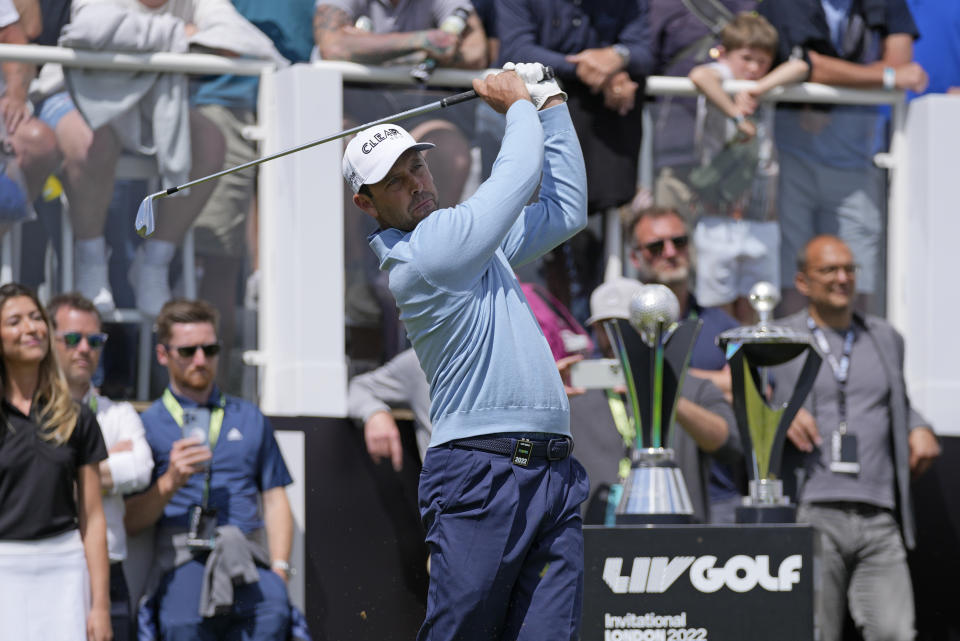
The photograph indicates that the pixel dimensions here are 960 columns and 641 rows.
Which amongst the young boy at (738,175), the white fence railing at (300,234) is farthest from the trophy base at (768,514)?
the white fence railing at (300,234)

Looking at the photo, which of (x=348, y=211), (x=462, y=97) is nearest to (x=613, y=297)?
(x=348, y=211)

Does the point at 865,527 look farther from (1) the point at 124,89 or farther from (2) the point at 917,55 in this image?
(1) the point at 124,89

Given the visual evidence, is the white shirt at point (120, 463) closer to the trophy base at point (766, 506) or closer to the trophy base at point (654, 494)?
the trophy base at point (654, 494)

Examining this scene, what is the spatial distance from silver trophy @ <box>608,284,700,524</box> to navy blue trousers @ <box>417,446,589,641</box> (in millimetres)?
1752

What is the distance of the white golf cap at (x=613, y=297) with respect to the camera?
21.7 ft

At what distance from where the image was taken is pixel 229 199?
22.8ft

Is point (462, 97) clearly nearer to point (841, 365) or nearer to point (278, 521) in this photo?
point (278, 521)

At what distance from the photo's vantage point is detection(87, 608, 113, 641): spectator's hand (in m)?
5.67

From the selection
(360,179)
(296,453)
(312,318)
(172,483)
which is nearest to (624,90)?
(312,318)

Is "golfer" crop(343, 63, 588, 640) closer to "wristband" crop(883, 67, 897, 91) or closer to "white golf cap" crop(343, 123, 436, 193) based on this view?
"white golf cap" crop(343, 123, 436, 193)

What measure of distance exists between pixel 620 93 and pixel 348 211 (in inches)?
53.5

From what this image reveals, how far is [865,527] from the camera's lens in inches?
264

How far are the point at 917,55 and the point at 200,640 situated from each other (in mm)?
4938

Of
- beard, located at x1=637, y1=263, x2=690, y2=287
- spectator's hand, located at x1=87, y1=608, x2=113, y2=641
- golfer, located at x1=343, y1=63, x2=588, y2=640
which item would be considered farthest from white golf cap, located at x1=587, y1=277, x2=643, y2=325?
golfer, located at x1=343, y1=63, x2=588, y2=640
